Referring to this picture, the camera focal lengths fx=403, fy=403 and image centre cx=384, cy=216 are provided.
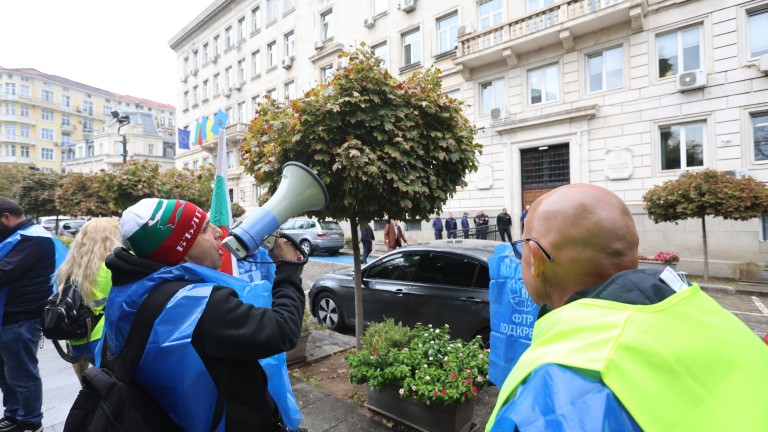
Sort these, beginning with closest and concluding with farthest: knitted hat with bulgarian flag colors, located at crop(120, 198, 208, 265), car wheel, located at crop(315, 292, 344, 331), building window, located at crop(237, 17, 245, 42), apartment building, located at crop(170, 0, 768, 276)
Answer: knitted hat with bulgarian flag colors, located at crop(120, 198, 208, 265) < car wheel, located at crop(315, 292, 344, 331) < apartment building, located at crop(170, 0, 768, 276) < building window, located at crop(237, 17, 245, 42)

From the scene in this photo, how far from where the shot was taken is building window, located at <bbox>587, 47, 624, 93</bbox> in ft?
49.0

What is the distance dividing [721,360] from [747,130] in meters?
15.9

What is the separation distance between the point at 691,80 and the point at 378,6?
52.1 feet

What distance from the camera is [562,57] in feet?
52.5

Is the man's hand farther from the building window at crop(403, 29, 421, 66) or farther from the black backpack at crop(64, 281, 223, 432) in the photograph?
the building window at crop(403, 29, 421, 66)

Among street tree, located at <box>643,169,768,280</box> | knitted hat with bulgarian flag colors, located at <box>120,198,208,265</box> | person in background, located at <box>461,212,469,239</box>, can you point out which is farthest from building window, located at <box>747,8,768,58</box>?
knitted hat with bulgarian flag colors, located at <box>120,198,208,265</box>

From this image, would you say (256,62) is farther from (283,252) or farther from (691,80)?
(283,252)

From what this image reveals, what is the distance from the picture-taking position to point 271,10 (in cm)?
3070

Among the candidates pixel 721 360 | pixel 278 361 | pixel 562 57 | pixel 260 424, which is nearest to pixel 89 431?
pixel 260 424

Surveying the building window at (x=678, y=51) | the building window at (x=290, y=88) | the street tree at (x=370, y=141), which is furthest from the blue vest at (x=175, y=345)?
the building window at (x=290, y=88)

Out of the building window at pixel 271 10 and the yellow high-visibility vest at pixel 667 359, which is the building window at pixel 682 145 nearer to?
the yellow high-visibility vest at pixel 667 359

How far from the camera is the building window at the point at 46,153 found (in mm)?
72500

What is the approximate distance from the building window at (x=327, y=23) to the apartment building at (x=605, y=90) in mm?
3106

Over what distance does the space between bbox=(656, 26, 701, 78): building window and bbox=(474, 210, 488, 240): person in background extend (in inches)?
313
